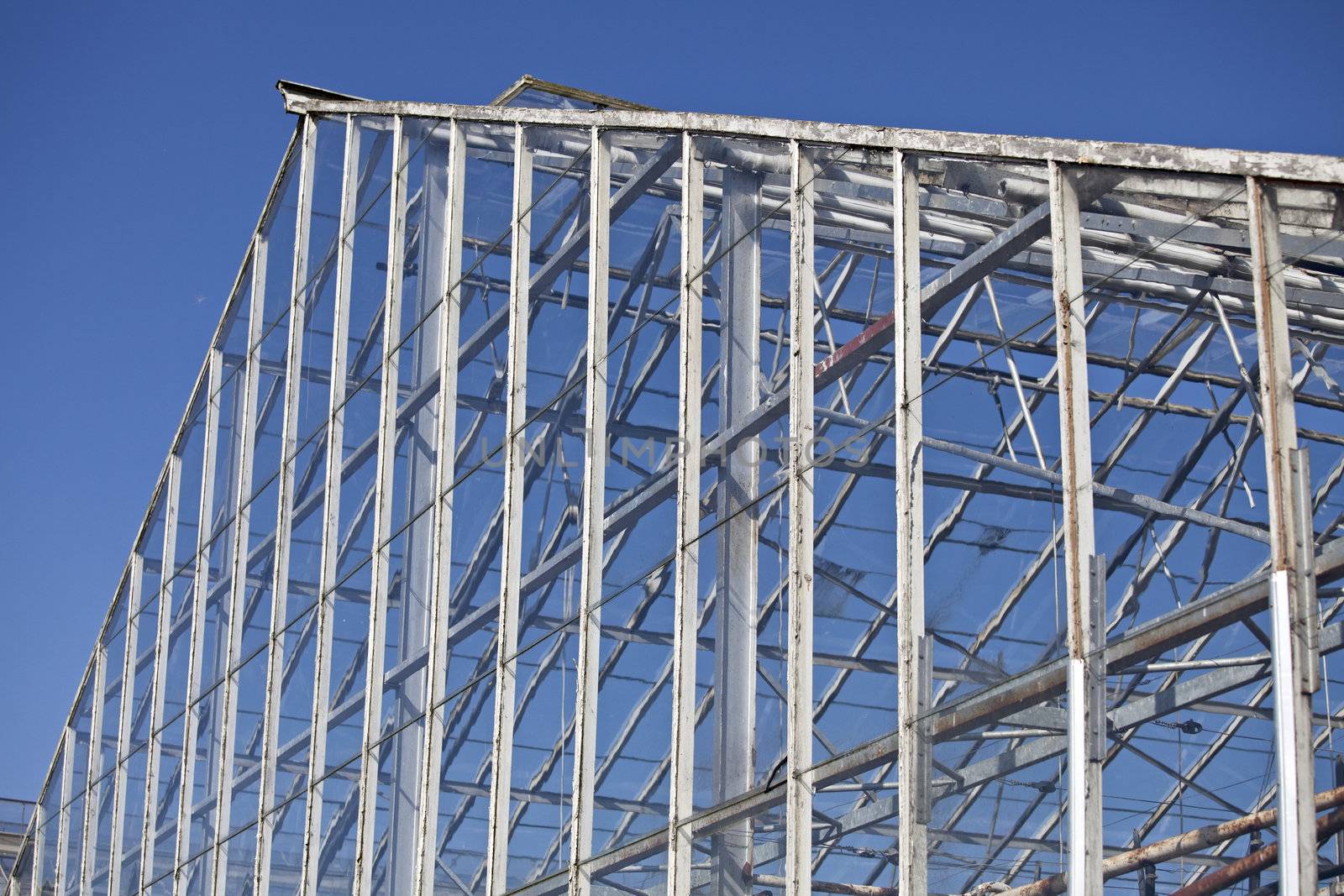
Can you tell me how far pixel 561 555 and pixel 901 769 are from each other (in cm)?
598

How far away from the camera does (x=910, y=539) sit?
45.8 feet

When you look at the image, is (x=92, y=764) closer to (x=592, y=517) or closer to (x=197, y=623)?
(x=197, y=623)

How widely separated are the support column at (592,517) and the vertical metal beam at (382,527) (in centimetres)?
446

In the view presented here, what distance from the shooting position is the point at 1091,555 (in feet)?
41.2

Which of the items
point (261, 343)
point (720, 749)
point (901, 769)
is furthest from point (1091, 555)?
point (261, 343)

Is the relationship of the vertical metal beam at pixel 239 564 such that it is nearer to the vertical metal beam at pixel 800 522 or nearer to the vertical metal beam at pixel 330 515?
the vertical metal beam at pixel 330 515

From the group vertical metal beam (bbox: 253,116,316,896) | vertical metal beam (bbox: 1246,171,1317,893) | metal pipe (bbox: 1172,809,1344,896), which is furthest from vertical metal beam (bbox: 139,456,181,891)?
vertical metal beam (bbox: 1246,171,1317,893)

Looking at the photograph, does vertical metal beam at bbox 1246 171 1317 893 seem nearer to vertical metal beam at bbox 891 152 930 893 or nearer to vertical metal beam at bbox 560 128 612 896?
vertical metal beam at bbox 891 152 930 893

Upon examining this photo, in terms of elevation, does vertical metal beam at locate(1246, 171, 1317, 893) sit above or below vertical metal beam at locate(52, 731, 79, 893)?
below

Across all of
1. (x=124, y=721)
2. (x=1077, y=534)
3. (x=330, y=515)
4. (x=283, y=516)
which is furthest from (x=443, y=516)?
(x=124, y=721)

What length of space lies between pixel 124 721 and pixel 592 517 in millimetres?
16965

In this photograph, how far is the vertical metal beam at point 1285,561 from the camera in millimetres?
10891

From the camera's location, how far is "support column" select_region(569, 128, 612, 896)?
57.2 feet

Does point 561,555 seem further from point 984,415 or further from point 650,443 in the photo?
point 984,415
